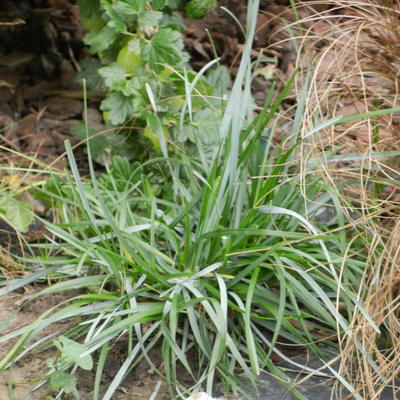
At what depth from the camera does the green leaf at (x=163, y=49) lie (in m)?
2.41

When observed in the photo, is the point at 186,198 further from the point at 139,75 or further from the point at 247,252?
the point at 139,75

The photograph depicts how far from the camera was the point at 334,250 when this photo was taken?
2176 millimetres

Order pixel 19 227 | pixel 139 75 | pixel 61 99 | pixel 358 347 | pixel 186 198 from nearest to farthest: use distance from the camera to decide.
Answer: pixel 358 347, pixel 186 198, pixel 19 227, pixel 139 75, pixel 61 99

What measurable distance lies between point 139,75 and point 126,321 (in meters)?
1.05

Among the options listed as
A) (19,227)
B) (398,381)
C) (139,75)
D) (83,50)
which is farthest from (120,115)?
(398,381)

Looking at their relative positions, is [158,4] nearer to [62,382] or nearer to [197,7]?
[197,7]

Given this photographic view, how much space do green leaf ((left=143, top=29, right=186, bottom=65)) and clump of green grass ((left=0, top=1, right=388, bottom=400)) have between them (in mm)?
400

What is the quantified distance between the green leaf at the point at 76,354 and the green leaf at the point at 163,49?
1117 mm

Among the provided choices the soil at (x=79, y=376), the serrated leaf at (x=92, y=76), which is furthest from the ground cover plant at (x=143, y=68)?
the soil at (x=79, y=376)

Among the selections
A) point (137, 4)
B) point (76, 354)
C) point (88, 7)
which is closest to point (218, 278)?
point (76, 354)

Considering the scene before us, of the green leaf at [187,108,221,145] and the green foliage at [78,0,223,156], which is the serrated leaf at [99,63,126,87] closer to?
the green foliage at [78,0,223,156]

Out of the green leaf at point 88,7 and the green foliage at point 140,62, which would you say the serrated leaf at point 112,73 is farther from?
the green leaf at point 88,7

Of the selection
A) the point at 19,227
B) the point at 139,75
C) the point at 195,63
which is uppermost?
the point at 139,75

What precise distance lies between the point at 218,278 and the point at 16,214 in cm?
81
